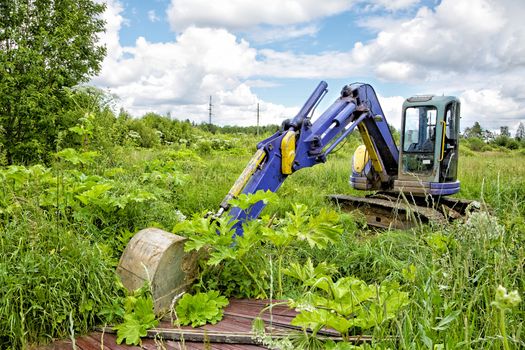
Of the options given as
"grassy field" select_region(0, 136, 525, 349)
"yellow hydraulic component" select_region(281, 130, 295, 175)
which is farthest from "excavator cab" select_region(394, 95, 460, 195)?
"yellow hydraulic component" select_region(281, 130, 295, 175)

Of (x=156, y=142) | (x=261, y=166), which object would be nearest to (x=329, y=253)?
(x=261, y=166)

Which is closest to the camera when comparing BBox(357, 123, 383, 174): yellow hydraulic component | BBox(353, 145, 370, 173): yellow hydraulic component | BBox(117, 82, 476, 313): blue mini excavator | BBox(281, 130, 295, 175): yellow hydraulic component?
BBox(117, 82, 476, 313): blue mini excavator

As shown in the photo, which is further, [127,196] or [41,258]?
[127,196]

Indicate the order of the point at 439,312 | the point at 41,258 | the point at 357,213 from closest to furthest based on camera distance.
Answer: the point at 439,312 < the point at 41,258 < the point at 357,213

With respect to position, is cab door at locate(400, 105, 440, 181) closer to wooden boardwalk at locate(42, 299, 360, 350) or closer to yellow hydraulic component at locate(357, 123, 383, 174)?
yellow hydraulic component at locate(357, 123, 383, 174)

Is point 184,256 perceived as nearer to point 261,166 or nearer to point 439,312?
point 261,166

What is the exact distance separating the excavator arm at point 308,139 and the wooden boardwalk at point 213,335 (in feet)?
2.92

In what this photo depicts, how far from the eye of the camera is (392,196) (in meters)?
7.84

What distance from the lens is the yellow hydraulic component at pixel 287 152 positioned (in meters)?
4.86

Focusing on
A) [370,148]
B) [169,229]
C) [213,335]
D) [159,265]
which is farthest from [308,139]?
[213,335]

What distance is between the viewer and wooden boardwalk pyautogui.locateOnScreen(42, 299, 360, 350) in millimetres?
2924

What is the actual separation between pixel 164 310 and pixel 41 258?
98cm

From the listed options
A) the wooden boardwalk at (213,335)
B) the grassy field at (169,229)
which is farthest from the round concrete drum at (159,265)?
the wooden boardwalk at (213,335)

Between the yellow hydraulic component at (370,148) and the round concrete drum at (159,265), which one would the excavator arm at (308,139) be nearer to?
the yellow hydraulic component at (370,148)
